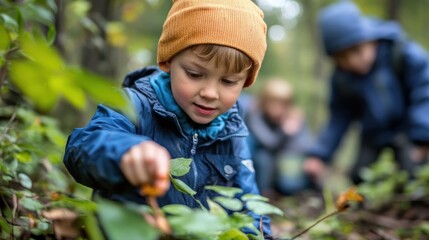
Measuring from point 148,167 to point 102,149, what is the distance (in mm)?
350

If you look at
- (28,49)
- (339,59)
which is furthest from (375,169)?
(28,49)

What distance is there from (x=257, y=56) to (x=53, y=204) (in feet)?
3.32

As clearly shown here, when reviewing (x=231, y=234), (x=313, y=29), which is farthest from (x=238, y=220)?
(x=313, y=29)

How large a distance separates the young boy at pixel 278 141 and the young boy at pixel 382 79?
1.70m

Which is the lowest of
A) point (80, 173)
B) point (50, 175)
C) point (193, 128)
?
point (50, 175)

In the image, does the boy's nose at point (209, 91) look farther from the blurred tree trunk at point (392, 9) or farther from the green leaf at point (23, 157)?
the blurred tree trunk at point (392, 9)

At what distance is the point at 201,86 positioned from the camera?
1.97m

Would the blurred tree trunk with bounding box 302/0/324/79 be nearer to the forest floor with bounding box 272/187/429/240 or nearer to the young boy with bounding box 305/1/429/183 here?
the young boy with bounding box 305/1/429/183

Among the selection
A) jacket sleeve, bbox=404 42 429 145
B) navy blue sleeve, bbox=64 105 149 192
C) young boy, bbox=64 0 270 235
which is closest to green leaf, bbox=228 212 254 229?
navy blue sleeve, bbox=64 105 149 192

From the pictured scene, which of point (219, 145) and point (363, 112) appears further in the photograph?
point (363, 112)

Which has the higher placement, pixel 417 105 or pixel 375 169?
pixel 417 105

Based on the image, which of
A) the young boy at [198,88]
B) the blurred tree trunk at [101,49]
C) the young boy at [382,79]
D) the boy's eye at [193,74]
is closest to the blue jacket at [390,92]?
the young boy at [382,79]

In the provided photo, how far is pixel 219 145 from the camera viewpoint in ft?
7.36

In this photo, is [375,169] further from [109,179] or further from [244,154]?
[109,179]
